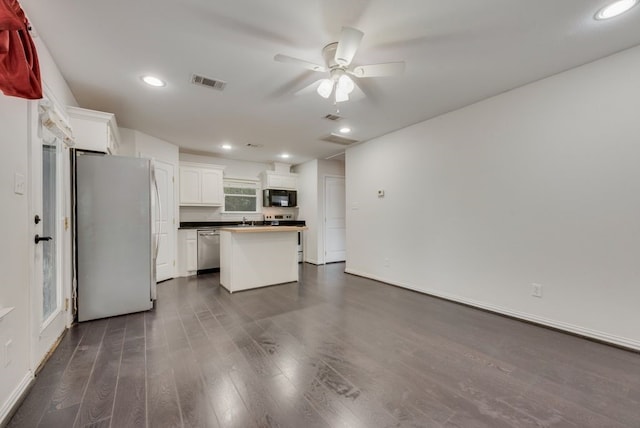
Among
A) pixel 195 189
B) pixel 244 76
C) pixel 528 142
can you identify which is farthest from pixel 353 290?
pixel 195 189

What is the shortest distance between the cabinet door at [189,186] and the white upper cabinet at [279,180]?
1547mm

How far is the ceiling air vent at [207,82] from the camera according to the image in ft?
8.61

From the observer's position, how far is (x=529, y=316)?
2760 mm

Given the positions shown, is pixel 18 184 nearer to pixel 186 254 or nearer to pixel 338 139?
pixel 186 254

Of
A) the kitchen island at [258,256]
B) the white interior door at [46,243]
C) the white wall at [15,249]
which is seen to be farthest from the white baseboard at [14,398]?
the kitchen island at [258,256]

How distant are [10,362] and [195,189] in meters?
4.10

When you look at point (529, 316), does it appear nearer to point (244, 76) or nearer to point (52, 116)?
point (244, 76)

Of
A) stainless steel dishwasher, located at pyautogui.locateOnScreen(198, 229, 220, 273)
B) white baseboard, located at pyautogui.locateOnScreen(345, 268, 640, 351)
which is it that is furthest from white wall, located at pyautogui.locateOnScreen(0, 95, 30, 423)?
white baseboard, located at pyautogui.locateOnScreen(345, 268, 640, 351)

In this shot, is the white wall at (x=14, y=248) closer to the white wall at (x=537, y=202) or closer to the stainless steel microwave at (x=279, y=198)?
the white wall at (x=537, y=202)

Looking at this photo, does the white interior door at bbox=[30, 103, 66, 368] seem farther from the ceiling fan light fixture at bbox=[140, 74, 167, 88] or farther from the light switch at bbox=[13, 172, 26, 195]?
the ceiling fan light fixture at bbox=[140, 74, 167, 88]

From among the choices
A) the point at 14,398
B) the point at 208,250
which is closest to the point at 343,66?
the point at 14,398

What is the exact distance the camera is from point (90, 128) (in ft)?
9.43

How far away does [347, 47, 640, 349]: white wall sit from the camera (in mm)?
2268

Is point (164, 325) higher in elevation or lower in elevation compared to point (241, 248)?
lower
